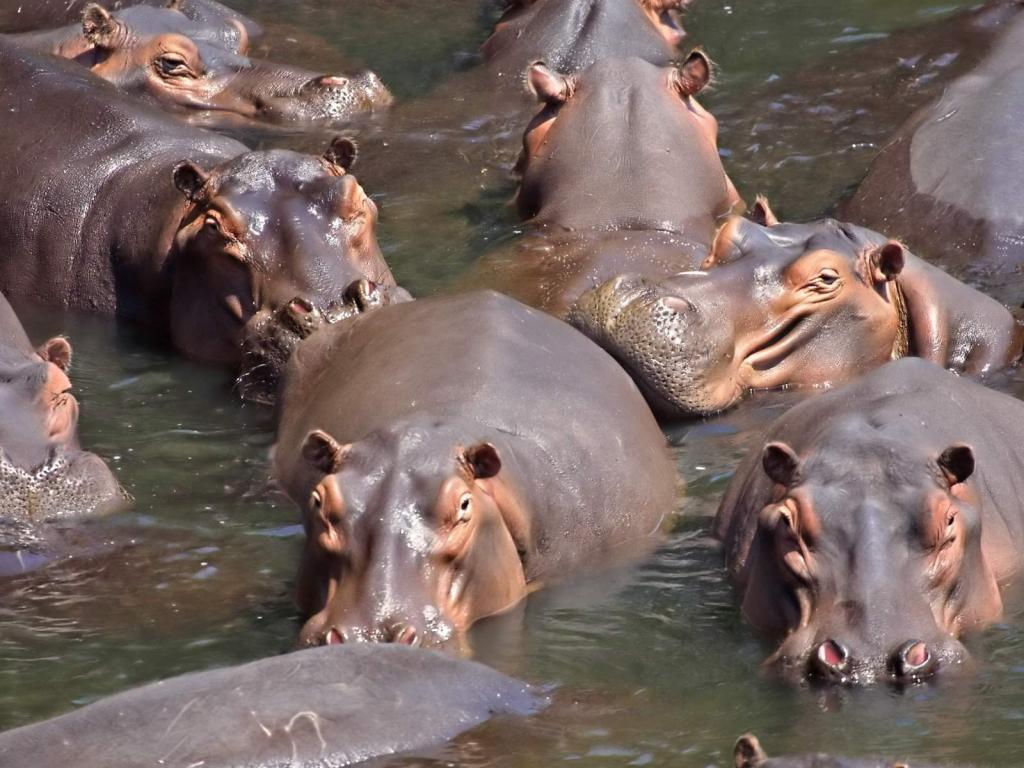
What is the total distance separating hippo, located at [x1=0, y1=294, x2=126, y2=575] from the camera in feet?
23.3

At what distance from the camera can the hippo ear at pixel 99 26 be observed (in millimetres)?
11523

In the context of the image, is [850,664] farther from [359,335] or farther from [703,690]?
[359,335]

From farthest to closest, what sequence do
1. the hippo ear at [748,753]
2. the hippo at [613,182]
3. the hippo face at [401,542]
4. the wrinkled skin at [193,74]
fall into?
1. the wrinkled skin at [193,74]
2. the hippo at [613,182]
3. the hippo face at [401,542]
4. the hippo ear at [748,753]

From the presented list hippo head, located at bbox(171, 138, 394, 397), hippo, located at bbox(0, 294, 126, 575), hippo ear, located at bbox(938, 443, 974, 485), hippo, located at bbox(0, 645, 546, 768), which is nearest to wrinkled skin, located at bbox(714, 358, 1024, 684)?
hippo ear, located at bbox(938, 443, 974, 485)

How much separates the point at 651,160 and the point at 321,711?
5591 mm

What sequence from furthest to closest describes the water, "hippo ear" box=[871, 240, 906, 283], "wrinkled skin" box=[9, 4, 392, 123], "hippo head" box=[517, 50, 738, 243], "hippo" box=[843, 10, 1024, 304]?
"wrinkled skin" box=[9, 4, 392, 123], "hippo head" box=[517, 50, 738, 243], "hippo" box=[843, 10, 1024, 304], "hippo ear" box=[871, 240, 906, 283], the water

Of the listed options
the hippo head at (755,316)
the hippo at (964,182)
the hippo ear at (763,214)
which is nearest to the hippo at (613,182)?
the hippo ear at (763,214)

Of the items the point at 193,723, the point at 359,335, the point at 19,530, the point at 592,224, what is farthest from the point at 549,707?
the point at 592,224

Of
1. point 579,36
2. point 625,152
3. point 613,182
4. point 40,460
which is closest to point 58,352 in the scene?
point 40,460

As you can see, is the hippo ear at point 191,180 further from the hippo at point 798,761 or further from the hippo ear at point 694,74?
the hippo at point 798,761

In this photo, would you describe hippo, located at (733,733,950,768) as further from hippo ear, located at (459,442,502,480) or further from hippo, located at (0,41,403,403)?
hippo, located at (0,41,403,403)

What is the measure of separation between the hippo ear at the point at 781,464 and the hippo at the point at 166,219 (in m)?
2.58

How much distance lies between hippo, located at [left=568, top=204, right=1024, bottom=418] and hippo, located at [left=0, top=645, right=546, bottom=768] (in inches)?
118

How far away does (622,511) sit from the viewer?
7305mm
